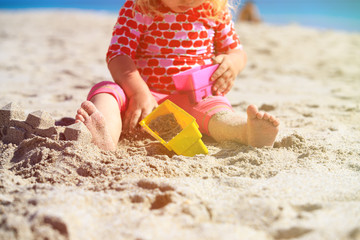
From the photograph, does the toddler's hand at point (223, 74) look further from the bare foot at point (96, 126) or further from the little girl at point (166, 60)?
the bare foot at point (96, 126)

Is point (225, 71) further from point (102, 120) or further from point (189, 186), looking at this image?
point (189, 186)

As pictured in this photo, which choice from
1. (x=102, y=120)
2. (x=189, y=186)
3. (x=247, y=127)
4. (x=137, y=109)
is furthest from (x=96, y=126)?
(x=247, y=127)

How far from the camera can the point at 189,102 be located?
1.54 m

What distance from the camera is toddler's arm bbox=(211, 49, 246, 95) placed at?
1556 mm

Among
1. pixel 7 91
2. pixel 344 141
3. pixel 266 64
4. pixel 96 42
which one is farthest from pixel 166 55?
pixel 96 42

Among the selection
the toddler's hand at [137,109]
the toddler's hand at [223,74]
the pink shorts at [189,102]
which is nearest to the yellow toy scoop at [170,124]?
the toddler's hand at [137,109]

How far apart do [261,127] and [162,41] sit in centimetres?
65

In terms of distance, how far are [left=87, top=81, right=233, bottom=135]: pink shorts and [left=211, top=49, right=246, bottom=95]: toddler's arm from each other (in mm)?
58

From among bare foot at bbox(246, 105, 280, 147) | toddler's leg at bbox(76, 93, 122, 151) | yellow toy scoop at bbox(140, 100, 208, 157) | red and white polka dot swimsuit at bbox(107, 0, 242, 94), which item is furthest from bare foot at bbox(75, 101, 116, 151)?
bare foot at bbox(246, 105, 280, 147)

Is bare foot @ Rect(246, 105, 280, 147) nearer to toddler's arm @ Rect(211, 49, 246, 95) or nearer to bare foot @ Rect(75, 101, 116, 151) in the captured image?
toddler's arm @ Rect(211, 49, 246, 95)

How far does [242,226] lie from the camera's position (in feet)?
2.49

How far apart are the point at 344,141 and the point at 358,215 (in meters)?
0.68

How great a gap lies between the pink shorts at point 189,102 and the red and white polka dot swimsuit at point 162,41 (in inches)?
2.3

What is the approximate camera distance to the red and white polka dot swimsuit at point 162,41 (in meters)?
1.52
